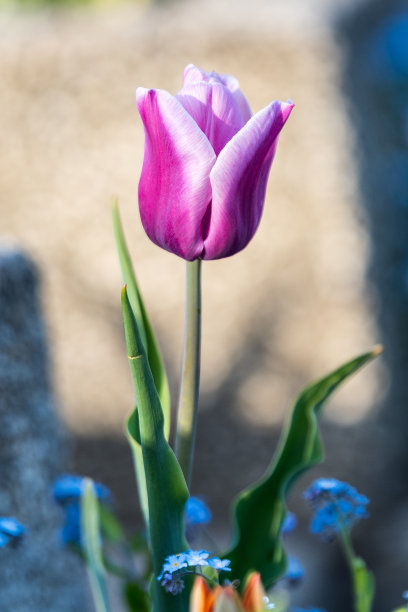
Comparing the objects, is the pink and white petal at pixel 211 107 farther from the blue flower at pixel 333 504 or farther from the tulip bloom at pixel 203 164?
the blue flower at pixel 333 504

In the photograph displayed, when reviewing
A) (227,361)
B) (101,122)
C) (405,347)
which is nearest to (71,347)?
(227,361)

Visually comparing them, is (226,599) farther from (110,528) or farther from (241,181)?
(110,528)

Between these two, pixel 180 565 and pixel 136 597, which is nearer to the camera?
pixel 180 565

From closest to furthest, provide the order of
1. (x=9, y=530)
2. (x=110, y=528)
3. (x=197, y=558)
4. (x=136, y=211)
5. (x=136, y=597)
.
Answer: (x=197, y=558)
(x=9, y=530)
(x=136, y=597)
(x=110, y=528)
(x=136, y=211)

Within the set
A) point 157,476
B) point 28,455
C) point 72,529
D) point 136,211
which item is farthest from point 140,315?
point 136,211

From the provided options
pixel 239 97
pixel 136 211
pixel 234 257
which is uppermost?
pixel 136 211

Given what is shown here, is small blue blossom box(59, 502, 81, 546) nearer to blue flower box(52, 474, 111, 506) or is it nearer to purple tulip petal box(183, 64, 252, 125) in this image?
blue flower box(52, 474, 111, 506)

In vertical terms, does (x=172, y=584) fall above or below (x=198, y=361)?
below

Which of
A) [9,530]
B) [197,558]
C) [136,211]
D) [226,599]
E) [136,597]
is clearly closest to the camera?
[226,599]
